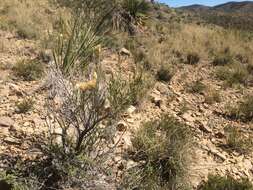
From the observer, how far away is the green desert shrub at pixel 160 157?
14.2 feet

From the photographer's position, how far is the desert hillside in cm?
402

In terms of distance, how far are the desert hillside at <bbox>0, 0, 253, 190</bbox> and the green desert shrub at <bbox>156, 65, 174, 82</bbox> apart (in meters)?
0.02

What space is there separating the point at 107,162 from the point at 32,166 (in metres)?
0.78

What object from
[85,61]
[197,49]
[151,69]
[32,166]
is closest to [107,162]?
[32,166]

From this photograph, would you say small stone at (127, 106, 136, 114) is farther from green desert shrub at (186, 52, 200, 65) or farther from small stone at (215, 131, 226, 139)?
green desert shrub at (186, 52, 200, 65)

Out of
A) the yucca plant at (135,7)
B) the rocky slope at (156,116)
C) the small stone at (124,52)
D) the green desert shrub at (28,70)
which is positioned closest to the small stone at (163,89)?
the rocky slope at (156,116)

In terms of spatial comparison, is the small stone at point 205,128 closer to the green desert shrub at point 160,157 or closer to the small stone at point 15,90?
the green desert shrub at point 160,157

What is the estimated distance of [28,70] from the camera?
643cm

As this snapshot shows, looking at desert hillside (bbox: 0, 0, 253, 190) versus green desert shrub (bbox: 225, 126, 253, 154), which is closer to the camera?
desert hillside (bbox: 0, 0, 253, 190)

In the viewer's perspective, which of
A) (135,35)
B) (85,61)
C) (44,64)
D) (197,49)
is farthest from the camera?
(135,35)

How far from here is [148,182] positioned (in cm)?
419

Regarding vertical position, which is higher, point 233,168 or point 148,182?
point 148,182

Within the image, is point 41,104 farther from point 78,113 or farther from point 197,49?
point 197,49

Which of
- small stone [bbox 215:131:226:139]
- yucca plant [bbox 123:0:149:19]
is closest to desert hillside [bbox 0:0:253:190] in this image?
small stone [bbox 215:131:226:139]
